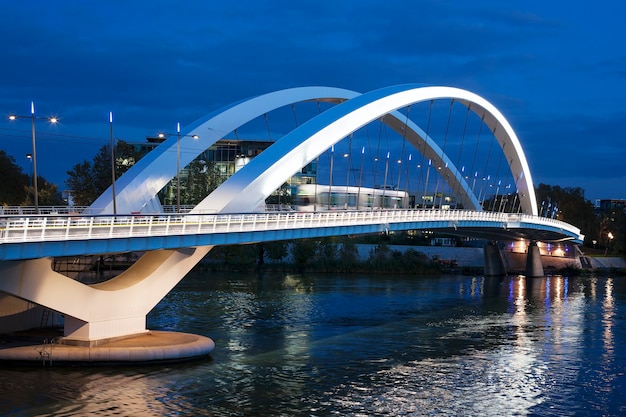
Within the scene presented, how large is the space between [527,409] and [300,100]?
2891cm

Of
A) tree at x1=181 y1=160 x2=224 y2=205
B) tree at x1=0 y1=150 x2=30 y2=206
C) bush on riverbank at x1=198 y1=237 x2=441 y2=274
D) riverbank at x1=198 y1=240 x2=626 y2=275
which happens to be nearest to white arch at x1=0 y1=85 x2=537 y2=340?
bush on riverbank at x1=198 y1=237 x2=441 y2=274

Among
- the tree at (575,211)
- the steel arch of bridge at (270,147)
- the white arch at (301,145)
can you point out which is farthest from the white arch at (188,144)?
the tree at (575,211)

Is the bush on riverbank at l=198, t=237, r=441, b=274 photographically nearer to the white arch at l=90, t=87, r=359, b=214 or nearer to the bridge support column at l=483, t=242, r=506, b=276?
the bridge support column at l=483, t=242, r=506, b=276

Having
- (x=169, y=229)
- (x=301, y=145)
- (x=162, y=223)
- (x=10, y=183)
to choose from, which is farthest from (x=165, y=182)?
(x=10, y=183)

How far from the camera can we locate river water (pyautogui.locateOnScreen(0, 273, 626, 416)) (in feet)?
79.7

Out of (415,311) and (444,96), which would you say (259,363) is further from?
(444,96)

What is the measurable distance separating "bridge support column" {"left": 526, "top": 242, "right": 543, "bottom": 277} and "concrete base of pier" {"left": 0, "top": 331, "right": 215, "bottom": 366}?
205 feet

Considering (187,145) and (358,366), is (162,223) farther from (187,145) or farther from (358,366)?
(187,145)

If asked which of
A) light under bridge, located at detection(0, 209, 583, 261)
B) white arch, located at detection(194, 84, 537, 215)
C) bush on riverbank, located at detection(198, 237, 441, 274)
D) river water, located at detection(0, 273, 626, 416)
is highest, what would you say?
white arch, located at detection(194, 84, 537, 215)

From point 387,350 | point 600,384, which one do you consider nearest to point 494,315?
point 387,350

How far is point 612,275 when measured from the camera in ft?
305

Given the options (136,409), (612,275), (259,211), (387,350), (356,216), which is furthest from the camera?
(612,275)

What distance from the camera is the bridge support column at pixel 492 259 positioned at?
284 feet

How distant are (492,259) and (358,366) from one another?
194 ft
